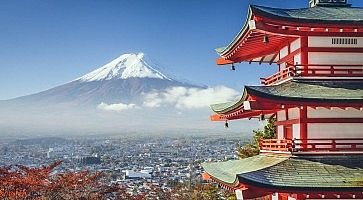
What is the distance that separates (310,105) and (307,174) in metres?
1.30

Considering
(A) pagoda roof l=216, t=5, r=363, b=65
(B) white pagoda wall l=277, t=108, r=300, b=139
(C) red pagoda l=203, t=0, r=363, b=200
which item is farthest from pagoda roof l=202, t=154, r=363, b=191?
(A) pagoda roof l=216, t=5, r=363, b=65

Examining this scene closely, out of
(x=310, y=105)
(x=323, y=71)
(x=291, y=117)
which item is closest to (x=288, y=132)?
(x=291, y=117)

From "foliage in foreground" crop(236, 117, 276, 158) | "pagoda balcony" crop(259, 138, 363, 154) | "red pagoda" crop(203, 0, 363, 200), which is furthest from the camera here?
"foliage in foreground" crop(236, 117, 276, 158)

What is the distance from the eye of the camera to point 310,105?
10312mm

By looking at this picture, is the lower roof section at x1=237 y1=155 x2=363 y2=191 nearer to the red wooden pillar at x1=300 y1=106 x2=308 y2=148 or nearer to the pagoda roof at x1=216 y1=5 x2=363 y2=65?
the red wooden pillar at x1=300 y1=106 x2=308 y2=148

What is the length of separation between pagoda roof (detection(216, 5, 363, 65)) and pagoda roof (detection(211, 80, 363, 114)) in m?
1.01

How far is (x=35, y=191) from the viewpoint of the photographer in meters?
27.7

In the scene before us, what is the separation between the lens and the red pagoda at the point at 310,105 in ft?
32.4

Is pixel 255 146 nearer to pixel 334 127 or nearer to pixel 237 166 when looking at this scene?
pixel 237 166

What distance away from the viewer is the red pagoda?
32.4 ft

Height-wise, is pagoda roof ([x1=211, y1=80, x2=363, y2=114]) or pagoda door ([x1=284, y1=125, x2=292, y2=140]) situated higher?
pagoda roof ([x1=211, y1=80, x2=363, y2=114])

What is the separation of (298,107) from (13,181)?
64.5 feet

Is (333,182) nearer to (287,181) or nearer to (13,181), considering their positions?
(287,181)

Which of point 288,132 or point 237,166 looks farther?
point 237,166
